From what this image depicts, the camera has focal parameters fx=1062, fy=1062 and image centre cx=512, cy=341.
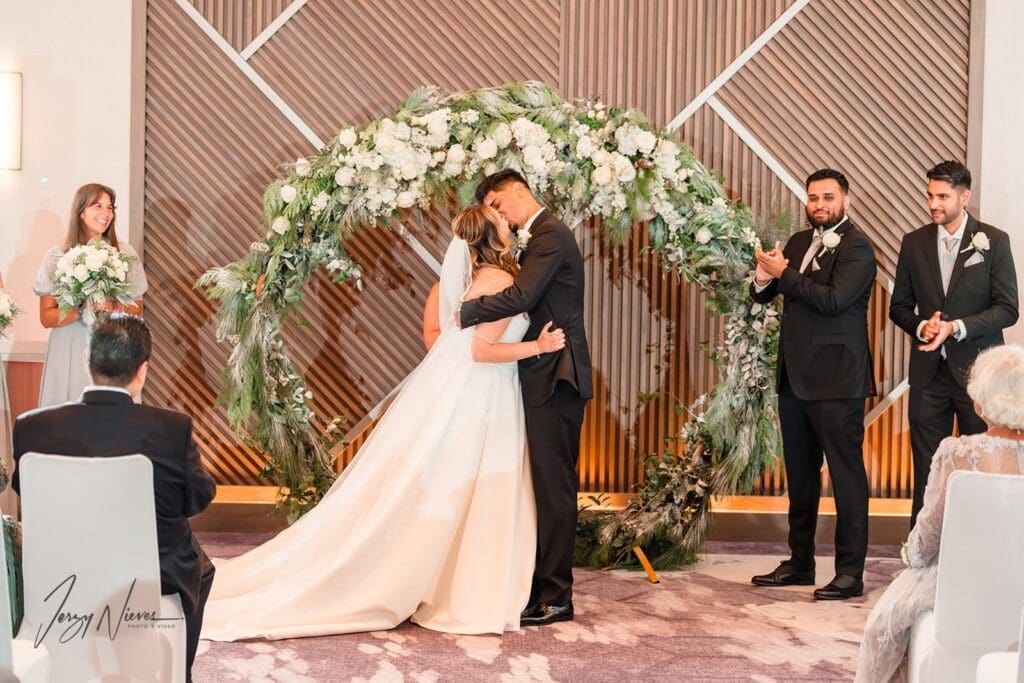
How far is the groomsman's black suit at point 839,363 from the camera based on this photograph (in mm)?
4715

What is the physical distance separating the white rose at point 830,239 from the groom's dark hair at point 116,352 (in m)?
3.10

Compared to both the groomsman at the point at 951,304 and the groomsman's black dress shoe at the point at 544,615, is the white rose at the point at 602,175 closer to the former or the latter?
the groomsman at the point at 951,304

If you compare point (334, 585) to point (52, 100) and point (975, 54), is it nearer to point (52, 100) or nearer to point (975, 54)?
point (52, 100)

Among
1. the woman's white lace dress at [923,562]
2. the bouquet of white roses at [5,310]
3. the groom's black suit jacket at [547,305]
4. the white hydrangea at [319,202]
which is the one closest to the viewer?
the woman's white lace dress at [923,562]

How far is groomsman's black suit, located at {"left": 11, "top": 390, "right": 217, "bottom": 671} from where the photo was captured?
2705 mm

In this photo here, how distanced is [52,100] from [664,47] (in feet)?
11.6

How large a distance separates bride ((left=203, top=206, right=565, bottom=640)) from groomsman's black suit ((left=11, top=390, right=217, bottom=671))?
124 cm

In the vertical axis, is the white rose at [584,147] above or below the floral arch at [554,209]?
above

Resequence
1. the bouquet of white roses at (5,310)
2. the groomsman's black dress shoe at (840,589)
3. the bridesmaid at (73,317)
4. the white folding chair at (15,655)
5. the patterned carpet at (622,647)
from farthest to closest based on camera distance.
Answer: the bridesmaid at (73,317), the bouquet of white roses at (5,310), the groomsman's black dress shoe at (840,589), the patterned carpet at (622,647), the white folding chair at (15,655)

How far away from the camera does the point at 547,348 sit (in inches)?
166

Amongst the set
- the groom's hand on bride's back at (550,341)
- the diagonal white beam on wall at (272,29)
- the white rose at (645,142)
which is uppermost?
the diagonal white beam on wall at (272,29)

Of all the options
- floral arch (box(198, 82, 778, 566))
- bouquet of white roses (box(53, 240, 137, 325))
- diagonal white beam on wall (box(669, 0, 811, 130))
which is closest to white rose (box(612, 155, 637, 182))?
floral arch (box(198, 82, 778, 566))

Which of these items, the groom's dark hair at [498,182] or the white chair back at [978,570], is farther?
the groom's dark hair at [498,182]

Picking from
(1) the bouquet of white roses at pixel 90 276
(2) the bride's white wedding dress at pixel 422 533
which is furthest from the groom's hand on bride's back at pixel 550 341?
(1) the bouquet of white roses at pixel 90 276
